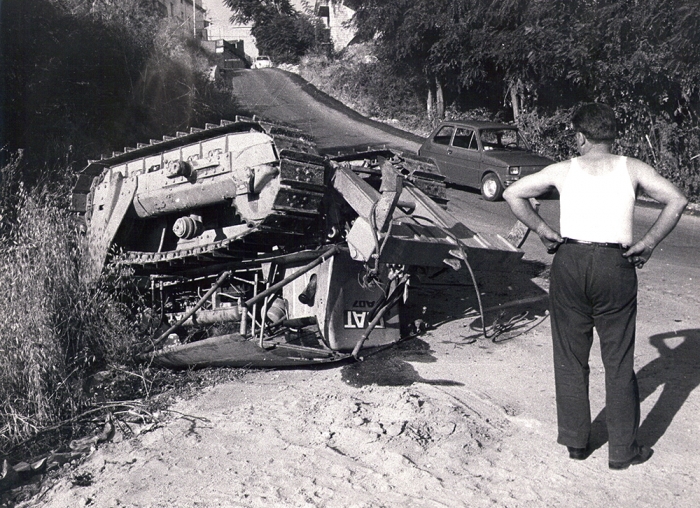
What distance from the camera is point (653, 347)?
257 inches

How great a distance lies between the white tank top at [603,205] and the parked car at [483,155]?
11.7m

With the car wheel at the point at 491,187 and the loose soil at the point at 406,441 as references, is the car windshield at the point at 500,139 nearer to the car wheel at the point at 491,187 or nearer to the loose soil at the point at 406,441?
the car wheel at the point at 491,187

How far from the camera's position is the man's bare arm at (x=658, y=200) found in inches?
159

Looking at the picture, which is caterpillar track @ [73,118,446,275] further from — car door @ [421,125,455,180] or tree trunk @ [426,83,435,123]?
tree trunk @ [426,83,435,123]

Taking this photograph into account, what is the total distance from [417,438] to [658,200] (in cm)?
204

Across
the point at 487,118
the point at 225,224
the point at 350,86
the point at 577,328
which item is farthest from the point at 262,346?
the point at 350,86

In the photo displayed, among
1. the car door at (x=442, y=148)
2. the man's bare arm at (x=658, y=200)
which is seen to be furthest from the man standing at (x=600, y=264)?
the car door at (x=442, y=148)

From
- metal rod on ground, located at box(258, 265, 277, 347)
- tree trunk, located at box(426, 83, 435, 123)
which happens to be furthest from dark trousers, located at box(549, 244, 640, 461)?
tree trunk, located at box(426, 83, 435, 123)

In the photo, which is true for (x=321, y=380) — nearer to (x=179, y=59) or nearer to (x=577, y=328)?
(x=577, y=328)

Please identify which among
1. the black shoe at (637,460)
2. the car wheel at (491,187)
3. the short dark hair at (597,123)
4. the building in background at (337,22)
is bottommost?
the car wheel at (491,187)

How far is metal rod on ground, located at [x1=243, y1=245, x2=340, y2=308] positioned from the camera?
6617 mm

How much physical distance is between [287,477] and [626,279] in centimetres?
222

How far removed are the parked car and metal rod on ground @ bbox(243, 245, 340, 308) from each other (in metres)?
9.64

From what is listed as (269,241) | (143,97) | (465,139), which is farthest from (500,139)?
(269,241)
